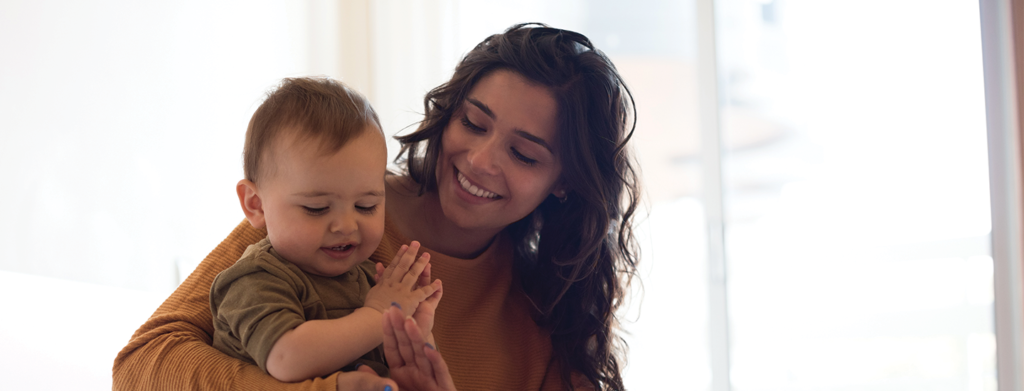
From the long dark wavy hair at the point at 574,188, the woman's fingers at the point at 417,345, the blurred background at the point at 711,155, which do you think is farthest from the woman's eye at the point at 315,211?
the blurred background at the point at 711,155

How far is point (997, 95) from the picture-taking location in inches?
114

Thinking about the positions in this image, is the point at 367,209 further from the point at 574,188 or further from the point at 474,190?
the point at 574,188

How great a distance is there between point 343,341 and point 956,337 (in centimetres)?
294

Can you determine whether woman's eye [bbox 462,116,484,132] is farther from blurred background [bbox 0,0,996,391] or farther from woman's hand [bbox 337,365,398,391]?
blurred background [bbox 0,0,996,391]

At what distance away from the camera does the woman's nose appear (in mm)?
1378

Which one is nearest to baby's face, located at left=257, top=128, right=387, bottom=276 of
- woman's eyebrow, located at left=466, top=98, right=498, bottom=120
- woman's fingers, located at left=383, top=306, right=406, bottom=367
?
woman's fingers, located at left=383, top=306, right=406, bottom=367

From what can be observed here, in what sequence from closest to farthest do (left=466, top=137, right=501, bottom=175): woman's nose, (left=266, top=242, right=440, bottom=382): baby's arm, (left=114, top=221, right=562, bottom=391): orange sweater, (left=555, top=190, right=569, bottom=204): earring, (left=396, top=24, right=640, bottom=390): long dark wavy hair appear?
(left=266, top=242, right=440, bottom=382): baby's arm
(left=114, top=221, right=562, bottom=391): orange sweater
(left=466, top=137, right=501, bottom=175): woman's nose
(left=396, top=24, right=640, bottom=390): long dark wavy hair
(left=555, top=190, right=569, bottom=204): earring

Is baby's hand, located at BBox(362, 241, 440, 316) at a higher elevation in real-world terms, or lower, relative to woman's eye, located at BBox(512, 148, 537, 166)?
lower

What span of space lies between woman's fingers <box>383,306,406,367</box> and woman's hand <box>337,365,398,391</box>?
0.05 m

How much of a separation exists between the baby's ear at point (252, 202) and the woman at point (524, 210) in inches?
8.3

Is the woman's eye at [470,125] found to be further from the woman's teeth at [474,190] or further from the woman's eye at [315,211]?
the woman's eye at [315,211]

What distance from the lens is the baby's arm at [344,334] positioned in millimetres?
937

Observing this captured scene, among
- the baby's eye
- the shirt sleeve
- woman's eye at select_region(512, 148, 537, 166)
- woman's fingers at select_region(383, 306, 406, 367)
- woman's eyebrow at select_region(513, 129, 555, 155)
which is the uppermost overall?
woman's eyebrow at select_region(513, 129, 555, 155)

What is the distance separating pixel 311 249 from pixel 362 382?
0.67ft
